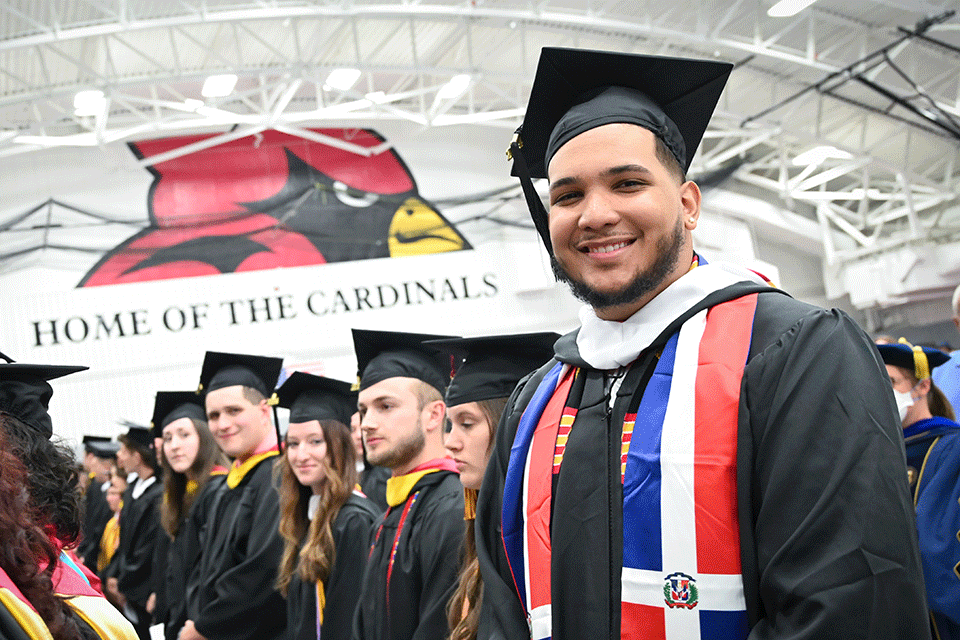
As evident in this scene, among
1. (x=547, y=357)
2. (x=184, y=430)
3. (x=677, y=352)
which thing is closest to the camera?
(x=677, y=352)

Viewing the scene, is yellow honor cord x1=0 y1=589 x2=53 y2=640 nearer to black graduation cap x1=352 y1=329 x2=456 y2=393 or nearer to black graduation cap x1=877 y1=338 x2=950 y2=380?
black graduation cap x1=352 y1=329 x2=456 y2=393

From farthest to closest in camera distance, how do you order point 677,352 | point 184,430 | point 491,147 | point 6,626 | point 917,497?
point 491,147 → point 184,430 → point 917,497 → point 677,352 → point 6,626

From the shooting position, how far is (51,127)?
1399cm

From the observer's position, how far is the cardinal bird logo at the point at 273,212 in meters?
13.9

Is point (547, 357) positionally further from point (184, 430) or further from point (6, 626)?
point (184, 430)

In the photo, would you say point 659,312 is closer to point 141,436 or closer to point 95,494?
point 141,436

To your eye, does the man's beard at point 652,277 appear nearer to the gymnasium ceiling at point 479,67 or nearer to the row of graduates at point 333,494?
the row of graduates at point 333,494

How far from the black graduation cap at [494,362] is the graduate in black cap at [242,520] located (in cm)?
209

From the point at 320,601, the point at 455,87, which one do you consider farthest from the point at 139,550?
the point at 455,87

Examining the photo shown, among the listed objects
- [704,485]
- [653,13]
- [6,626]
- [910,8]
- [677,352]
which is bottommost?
[6,626]

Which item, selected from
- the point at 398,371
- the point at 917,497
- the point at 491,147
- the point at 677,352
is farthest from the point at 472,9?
the point at 677,352

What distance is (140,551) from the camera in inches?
294

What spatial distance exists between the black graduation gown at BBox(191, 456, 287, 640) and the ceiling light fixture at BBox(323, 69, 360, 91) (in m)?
Answer: 8.65

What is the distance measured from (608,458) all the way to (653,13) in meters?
12.0
